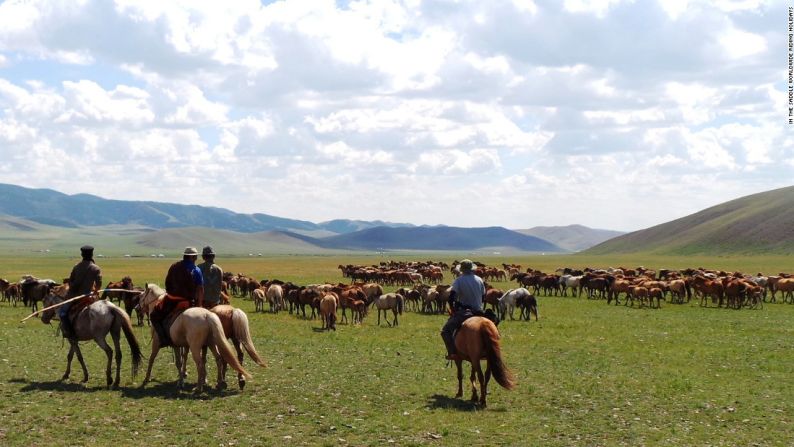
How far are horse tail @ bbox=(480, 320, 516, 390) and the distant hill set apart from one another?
145102mm

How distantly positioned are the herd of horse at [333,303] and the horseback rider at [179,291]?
1.07 ft

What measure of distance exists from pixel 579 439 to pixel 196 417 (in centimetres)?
660

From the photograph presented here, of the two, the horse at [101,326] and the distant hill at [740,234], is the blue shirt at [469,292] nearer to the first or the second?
the horse at [101,326]

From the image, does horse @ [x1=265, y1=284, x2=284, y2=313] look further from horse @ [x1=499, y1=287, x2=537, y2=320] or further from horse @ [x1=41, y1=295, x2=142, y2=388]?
horse @ [x1=41, y1=295, x2=142, y2=388]

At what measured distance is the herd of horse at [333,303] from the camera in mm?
13883

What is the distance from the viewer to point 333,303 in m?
27.2

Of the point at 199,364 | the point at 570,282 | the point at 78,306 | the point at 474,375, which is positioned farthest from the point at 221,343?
the point at 570,282

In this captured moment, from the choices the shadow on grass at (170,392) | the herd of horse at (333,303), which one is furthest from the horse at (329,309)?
the shadow on grass at (170,392)

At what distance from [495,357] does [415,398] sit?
81.7 inches

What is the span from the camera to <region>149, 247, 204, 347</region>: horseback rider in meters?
14.7

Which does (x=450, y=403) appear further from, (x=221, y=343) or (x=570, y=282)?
(x=570, y=282)

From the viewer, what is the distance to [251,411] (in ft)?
42.5

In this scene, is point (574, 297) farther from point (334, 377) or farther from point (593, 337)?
point (334, 377)

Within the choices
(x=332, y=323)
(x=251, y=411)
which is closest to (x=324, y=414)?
(x=251, y=411)
